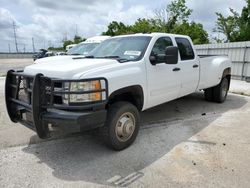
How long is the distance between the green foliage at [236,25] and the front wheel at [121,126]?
29.6 meters

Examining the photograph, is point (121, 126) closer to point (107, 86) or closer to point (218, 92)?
point (107, 86)

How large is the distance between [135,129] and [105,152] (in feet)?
2.14

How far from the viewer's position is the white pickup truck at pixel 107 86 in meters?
3.31

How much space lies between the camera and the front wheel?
12.3 feet

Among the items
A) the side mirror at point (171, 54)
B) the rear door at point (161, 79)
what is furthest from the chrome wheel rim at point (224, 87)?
the side mirror at point (171, 54)

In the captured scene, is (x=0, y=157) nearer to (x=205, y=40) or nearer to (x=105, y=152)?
(x=105, y=152)

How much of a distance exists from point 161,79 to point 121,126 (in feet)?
4.37

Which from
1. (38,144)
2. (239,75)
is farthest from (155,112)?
(239,75)

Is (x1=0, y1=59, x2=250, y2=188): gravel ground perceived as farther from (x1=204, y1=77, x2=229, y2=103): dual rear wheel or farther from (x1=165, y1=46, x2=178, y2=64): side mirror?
(x1=204, y1=77, x2=229, y2=103): dual rear wheel

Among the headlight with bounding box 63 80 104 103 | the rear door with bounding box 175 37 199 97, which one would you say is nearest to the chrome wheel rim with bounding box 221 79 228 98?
the rear door with bounding box 175 37 199 97

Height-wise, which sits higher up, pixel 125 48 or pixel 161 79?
pixel 125 48

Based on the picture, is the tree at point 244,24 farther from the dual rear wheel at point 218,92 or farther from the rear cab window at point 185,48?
the rear cab window at point 185,48

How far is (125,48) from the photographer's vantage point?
15.4ft

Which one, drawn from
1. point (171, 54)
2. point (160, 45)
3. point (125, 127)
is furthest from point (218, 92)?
point (125, 127)
